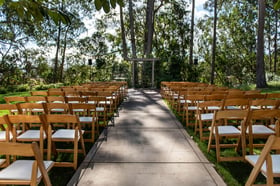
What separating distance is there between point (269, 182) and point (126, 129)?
3.66m

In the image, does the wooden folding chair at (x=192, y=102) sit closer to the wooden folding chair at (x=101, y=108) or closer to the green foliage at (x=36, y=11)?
the wooden folding chair at (x=101, y=108)

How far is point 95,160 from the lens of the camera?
3.55 metres

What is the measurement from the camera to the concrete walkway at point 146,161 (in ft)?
9.52

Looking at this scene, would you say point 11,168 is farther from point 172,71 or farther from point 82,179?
point 172,71

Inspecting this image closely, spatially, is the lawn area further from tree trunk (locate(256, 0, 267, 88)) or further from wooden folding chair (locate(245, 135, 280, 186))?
tree trunk (locate(256, 0, 267, 88))

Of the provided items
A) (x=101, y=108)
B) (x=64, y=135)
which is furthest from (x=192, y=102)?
(x=64, y=135)

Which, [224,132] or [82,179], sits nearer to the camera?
[82,179]

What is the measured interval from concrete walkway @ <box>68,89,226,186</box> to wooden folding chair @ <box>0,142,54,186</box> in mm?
793

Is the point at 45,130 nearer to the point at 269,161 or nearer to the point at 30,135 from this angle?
the point at 30,135

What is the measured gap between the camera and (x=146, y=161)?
3469mm

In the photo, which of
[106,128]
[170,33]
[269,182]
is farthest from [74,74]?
[269,182]

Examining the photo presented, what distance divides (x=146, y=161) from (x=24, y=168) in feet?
5.83

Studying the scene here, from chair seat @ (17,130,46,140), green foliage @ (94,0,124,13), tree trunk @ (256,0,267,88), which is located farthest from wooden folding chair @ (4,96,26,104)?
tree trunk @ (256,0,267,88)

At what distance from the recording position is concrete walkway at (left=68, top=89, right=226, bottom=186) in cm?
290
